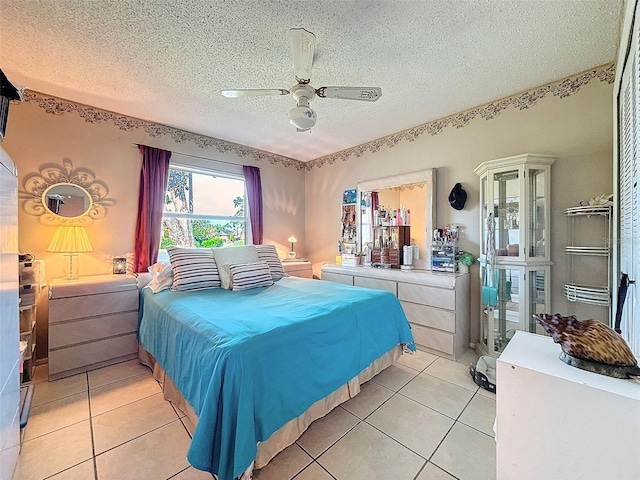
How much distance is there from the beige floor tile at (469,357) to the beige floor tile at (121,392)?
273 centimetres

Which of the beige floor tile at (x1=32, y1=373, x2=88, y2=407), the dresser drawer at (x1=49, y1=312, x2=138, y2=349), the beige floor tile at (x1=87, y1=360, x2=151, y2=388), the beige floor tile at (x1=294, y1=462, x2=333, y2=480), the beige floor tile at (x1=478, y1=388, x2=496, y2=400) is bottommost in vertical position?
the beige floor tile at (x1=294, y1=462, x2=333, y2=480)

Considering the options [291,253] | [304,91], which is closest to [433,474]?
[304,91]

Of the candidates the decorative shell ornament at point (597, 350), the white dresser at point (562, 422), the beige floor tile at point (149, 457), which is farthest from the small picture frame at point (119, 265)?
the decorative shell ornament at point (597, 350)

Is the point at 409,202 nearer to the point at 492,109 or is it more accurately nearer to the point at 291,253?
the point at 492,109

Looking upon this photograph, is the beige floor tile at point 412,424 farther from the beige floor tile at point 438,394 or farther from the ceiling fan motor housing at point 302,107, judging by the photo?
the ceiling fan motor housing at point 302,107

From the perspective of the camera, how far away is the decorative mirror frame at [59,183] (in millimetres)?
2459

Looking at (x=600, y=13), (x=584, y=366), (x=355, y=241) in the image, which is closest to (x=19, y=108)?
(x=355, y=241)

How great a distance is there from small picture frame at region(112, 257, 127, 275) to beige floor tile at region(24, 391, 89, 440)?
3.80ft

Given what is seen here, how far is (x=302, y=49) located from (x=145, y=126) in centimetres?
234

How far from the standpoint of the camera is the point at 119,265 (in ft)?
9.01

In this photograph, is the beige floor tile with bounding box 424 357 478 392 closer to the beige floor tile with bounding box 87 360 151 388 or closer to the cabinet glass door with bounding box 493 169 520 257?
the cabinet glass door with bounding box 493 169 520 257

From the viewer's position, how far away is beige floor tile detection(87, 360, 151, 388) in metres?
2.19

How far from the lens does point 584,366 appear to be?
0.78 m

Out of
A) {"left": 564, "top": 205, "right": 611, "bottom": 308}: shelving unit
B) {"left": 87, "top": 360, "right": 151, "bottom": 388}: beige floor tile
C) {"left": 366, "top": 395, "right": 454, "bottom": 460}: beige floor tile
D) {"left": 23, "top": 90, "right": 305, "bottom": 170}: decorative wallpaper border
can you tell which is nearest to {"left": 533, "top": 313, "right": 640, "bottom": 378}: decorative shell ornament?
{"left": 366, "top": 395, "right": 454, "bottom": 460}: beige floor tile
